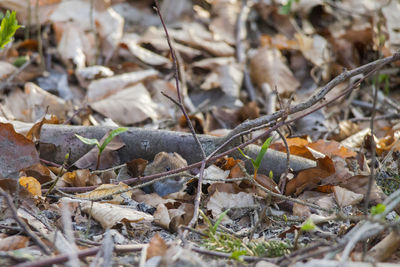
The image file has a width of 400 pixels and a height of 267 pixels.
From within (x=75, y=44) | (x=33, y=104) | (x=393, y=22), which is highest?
(x=393, y=22)

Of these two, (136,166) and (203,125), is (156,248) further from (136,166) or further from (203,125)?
(203,125)

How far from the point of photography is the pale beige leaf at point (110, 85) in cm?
310

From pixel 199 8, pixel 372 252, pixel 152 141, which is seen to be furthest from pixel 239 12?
pixel 372 252

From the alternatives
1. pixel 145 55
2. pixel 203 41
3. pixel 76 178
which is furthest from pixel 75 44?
pixel 76 178

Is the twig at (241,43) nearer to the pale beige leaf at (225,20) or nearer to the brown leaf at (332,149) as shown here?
the pale beige leaf at (225,20)

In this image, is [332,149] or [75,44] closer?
[332,149]

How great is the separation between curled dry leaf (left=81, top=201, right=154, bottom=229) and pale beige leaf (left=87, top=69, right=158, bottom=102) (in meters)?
1.44

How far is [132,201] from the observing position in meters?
1.92

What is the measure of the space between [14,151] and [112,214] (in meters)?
0.62

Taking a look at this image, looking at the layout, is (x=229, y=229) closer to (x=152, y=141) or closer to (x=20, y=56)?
(x=152, y=141)

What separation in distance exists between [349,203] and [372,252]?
1.54ft

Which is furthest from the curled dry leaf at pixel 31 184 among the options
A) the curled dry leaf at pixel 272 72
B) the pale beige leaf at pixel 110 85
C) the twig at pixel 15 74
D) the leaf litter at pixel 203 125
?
the curled dry leaf at pixel 272 72

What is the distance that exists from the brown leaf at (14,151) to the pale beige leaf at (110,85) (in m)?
1.08

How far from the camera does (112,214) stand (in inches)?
66.2
